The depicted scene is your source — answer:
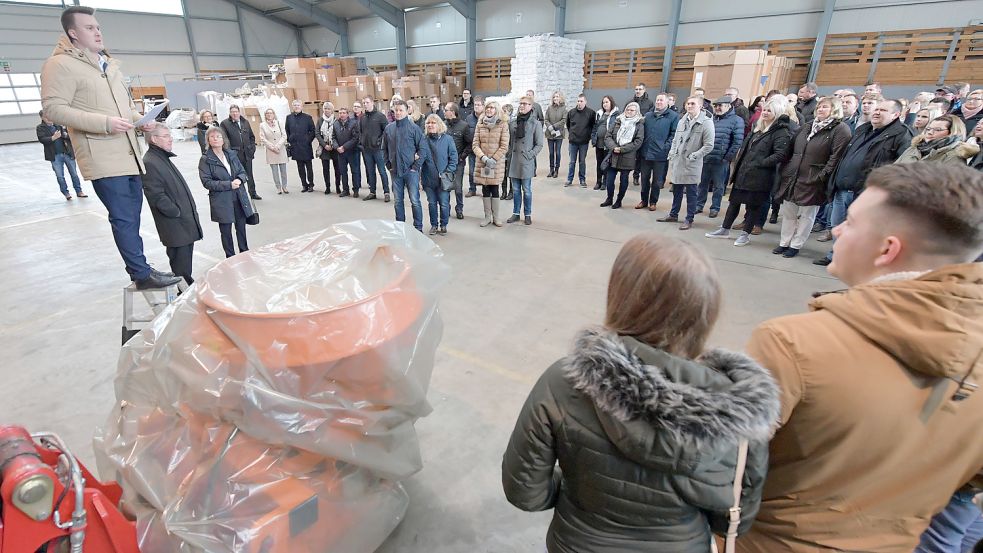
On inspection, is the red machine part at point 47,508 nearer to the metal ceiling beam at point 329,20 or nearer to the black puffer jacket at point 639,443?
the black puffer jacket at point 639,443

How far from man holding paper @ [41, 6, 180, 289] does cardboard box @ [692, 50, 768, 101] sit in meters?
9.55

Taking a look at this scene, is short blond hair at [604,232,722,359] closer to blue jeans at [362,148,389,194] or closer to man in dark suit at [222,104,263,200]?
blue jeans at [362,148,389,194]

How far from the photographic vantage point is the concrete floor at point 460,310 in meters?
2.14

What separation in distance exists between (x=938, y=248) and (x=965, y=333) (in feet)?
0.67

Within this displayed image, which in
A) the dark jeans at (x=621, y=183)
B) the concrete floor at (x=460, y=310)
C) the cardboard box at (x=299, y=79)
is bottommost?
the concrete floor at (x=460, y=310)

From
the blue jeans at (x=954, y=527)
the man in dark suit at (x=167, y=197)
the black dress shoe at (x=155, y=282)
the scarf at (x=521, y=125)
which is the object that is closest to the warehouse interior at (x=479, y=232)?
the black dress shoe at (x=155, y=282)

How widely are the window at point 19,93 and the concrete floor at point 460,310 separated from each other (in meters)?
12.3

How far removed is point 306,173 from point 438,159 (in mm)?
3677

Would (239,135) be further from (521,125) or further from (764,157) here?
(764,157)

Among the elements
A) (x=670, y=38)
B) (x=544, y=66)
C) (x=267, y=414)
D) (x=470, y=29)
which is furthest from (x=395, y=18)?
(x=267, y=414)

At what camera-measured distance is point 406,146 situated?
547cm

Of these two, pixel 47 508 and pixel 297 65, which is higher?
pixel 297 65

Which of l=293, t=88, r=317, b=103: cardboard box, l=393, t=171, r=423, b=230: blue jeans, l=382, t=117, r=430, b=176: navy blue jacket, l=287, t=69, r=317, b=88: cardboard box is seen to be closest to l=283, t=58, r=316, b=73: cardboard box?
l=287, t=69, r=317, b=88: cardboard box

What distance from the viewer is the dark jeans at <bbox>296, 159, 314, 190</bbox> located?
802 cm
